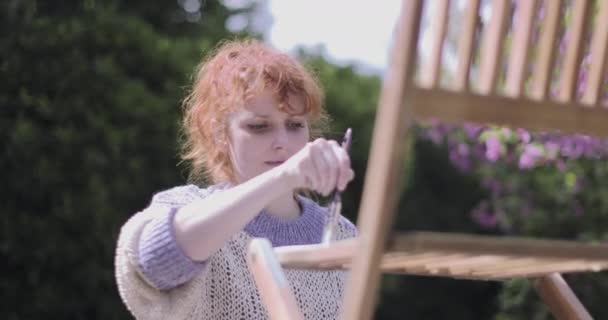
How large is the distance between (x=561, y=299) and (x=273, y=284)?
0.63 metres

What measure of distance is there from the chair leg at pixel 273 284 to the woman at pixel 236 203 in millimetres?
61

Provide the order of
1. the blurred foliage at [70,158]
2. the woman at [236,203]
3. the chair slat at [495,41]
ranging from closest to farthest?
the chair slat at [495,41]
the woman at [236,203]
the blurred foliage at [70,158]

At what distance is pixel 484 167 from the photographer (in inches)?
268

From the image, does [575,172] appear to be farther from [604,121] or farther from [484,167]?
[604,121]

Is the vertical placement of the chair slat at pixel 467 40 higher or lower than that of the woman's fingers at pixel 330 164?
higher

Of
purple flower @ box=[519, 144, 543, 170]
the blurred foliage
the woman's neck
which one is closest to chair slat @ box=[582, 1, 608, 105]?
the woman's neck

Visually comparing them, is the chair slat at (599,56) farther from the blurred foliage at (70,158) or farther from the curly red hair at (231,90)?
the blurred foliage at (70,158)

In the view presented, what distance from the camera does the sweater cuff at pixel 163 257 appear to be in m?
2.00

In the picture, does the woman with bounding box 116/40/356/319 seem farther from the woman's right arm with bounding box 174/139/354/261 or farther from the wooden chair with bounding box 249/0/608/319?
the wooden chair with bounding box 249/0/608/319

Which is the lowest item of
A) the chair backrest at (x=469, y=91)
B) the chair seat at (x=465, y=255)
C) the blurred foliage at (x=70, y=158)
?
the blurred foliage at (x=70, y=158)

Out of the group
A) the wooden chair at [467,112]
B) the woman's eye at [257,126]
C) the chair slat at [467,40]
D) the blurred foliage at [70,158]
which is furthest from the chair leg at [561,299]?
the blurred foliage at [70,158]

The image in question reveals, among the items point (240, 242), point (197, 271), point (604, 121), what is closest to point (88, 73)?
point (240, 242)

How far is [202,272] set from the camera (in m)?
2.29

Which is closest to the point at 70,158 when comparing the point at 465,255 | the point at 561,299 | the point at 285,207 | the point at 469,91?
the point at 285,207
